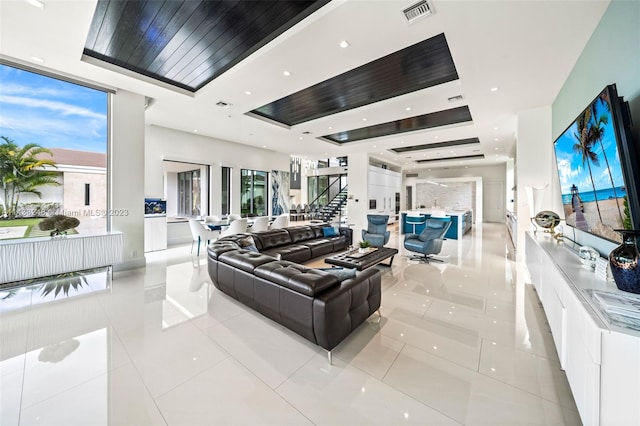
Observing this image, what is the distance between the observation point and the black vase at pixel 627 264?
1.57 meters

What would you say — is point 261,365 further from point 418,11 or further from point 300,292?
point 418,11

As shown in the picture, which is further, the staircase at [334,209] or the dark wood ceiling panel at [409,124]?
the staircase at [334,209]

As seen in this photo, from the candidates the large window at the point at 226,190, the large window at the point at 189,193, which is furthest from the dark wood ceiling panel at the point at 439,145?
the large window at the point at 189,193

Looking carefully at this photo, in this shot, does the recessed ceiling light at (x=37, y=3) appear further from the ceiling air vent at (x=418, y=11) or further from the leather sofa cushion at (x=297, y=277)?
the ceiling air vent at (x=418, y=11)

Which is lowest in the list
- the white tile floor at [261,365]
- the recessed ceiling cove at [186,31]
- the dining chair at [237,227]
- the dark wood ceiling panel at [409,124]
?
the white tile floor at [261,365]

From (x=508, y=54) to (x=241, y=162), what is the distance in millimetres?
8053

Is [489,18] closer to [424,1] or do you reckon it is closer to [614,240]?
[424,1]

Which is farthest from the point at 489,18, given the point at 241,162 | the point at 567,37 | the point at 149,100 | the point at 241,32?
the point at 241,162

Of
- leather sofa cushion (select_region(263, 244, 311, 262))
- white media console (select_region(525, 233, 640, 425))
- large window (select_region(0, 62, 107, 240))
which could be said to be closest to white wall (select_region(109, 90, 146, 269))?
large window (select_region(0, 62, 107, 240))

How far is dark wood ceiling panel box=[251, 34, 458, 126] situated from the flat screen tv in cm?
208

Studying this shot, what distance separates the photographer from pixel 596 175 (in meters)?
2.20

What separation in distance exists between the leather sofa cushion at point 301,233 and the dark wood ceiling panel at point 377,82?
2.89 m

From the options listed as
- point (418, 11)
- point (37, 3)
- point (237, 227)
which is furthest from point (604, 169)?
point (237, 227)

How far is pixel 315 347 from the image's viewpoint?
2.43 meters
